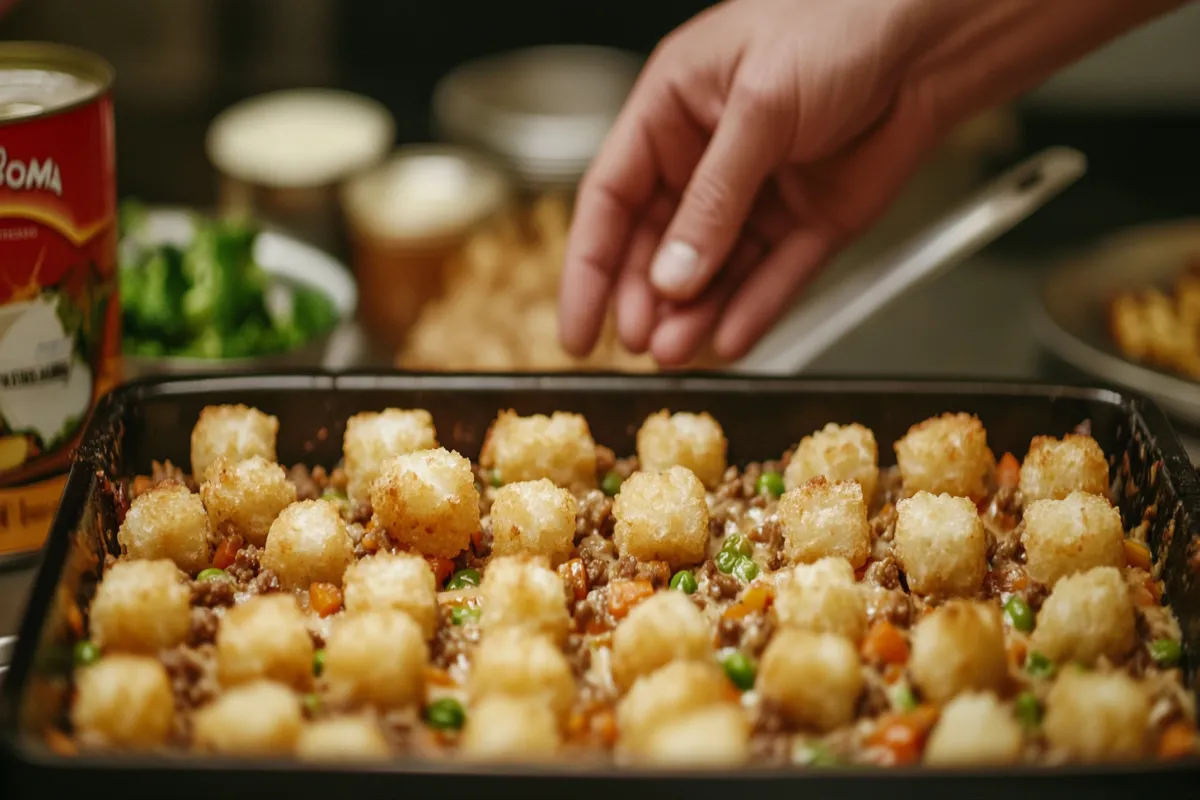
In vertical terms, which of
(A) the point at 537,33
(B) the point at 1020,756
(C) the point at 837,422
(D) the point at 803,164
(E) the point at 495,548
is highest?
(A) the point at 537,33

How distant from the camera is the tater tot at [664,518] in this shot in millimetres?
2029

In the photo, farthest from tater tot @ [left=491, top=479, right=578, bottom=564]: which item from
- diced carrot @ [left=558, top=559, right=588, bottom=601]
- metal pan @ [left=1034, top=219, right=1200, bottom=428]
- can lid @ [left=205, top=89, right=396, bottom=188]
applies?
can lid @ [left=205, top=89, right=396, bottom=188]

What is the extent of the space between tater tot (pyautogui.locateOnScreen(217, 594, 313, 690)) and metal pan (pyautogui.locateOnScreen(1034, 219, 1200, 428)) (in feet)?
7.24

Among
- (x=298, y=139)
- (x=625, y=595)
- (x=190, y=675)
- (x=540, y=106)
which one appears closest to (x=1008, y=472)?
(x=625, y=595)

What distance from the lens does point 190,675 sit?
1.74m

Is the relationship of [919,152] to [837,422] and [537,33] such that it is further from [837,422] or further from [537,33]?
[537,33]

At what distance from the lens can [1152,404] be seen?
7.02 feet

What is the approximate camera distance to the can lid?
4.03 m

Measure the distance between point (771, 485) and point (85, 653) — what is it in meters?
1.16

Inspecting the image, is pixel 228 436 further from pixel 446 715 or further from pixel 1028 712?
pixel 1028 712

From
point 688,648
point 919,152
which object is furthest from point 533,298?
point 688,648

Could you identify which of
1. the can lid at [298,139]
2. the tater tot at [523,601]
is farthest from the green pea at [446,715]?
the can lid at [298,139]

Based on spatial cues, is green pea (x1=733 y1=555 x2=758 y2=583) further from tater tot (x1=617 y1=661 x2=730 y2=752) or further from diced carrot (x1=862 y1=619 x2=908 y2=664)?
tater tot (x1=617 y1=661 x2=730 y2=752)

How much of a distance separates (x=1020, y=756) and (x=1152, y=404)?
87 cm
